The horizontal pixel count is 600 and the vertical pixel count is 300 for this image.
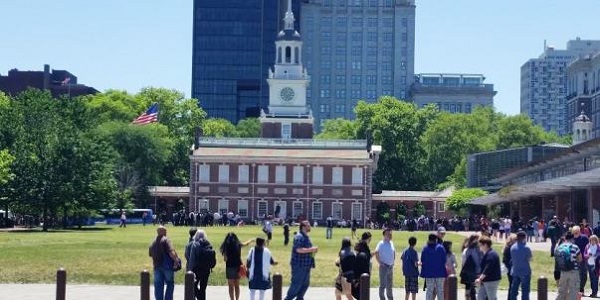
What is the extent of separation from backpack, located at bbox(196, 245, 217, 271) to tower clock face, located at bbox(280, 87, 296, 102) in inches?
3603

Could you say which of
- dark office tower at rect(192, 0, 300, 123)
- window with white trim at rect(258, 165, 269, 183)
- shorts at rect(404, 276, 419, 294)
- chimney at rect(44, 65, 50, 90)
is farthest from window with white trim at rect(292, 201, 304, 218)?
shorts at rect(404, 276, 419, 294)

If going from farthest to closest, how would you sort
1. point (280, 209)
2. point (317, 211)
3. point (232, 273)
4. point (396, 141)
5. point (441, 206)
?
point (396, 141)
point (441, 206)
point (317, 211)
point (280, 209)
point (232, 273)

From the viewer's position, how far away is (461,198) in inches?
4045

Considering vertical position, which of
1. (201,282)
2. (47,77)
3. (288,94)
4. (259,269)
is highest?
(47,77)

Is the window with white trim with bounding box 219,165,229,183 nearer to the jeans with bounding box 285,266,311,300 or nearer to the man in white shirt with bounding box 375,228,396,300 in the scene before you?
the man in white shirt with bounding box 375,228,396,300

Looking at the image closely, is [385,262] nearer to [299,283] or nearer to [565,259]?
[299,283]

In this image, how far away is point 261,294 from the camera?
22.7 meters

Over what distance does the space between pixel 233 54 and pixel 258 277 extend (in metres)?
155

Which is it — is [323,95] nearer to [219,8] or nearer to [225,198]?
[219,8]

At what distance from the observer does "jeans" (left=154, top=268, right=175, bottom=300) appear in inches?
915

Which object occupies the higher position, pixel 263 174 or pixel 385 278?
pixel 263 174

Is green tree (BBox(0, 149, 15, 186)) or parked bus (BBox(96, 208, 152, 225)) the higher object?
green tree (BBox(0, 149, 15, 186))

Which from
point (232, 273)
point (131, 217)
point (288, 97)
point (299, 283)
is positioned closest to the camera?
point (299, 283)

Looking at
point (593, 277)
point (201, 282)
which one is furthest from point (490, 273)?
point (593, 277)
